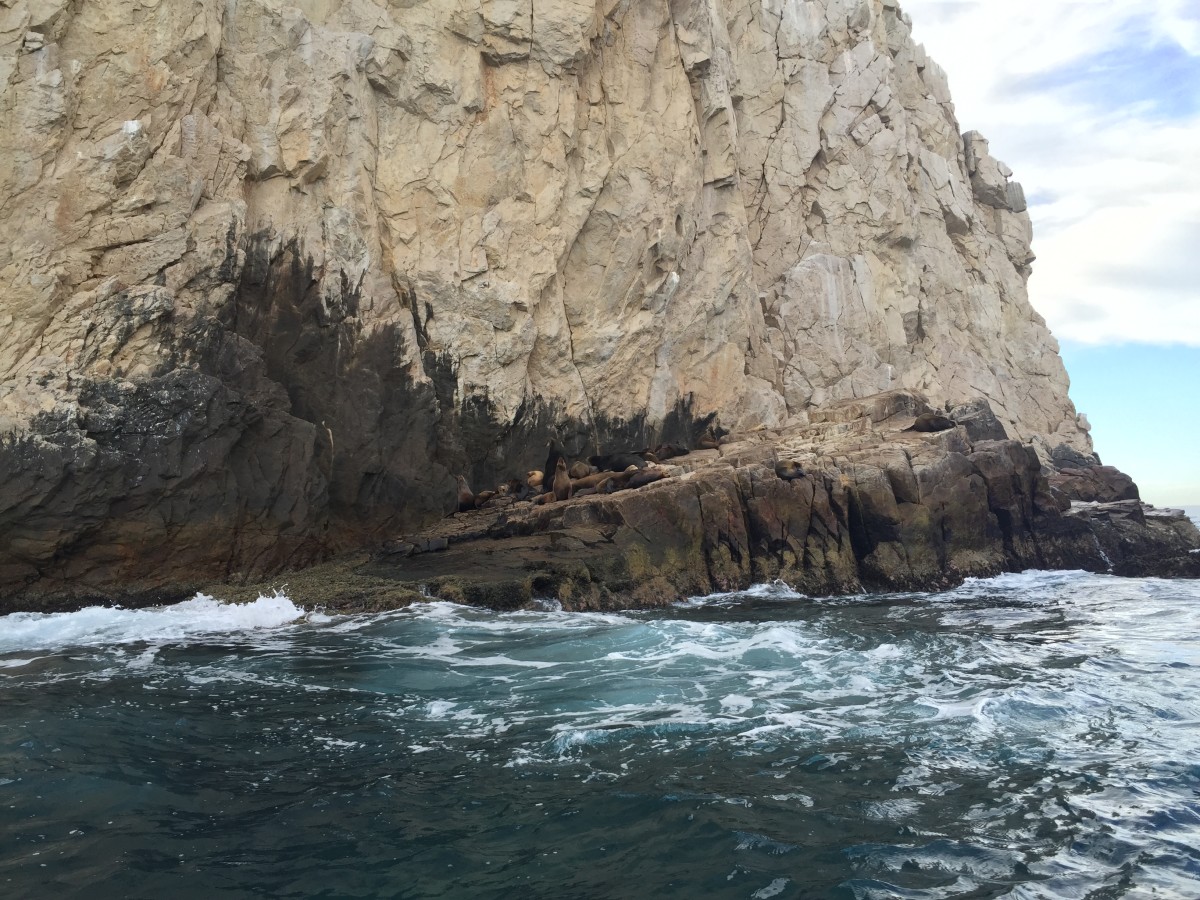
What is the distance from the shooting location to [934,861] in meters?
4.91

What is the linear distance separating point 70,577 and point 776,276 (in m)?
22.2

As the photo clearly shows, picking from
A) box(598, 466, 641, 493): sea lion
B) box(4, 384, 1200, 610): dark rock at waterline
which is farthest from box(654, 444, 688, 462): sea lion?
box(598, 466, 641, 493): sea lion

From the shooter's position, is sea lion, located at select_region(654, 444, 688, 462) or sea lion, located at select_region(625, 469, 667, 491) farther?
sea lion, located at select_region(654, 444, 688, 462)

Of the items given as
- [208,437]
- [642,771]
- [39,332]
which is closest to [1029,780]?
[642,771]

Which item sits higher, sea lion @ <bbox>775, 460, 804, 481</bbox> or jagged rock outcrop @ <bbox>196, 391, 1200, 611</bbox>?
sea lion @ <bbox>775, 460, 804, 481</bbox>

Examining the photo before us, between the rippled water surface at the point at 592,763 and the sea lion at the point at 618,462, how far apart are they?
24.5ft

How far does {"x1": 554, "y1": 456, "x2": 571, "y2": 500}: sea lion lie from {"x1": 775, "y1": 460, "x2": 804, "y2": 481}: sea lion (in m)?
3.89

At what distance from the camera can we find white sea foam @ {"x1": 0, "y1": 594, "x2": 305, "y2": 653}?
34.3 ft

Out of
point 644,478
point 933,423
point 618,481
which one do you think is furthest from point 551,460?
point 933,423

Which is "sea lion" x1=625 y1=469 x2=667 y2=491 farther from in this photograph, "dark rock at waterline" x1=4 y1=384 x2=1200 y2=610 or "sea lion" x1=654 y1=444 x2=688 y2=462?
"sea lion" x1=654 y1=444 x2=688 y2=462

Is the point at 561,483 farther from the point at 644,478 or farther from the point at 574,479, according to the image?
the point at 644,478

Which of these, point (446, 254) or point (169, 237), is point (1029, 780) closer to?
point (169, 237)

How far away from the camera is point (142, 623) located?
11500 millimetres

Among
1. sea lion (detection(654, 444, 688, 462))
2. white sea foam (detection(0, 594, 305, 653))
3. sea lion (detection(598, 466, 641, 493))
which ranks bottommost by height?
white sea foam (detection(0, 594, 305, 653))
